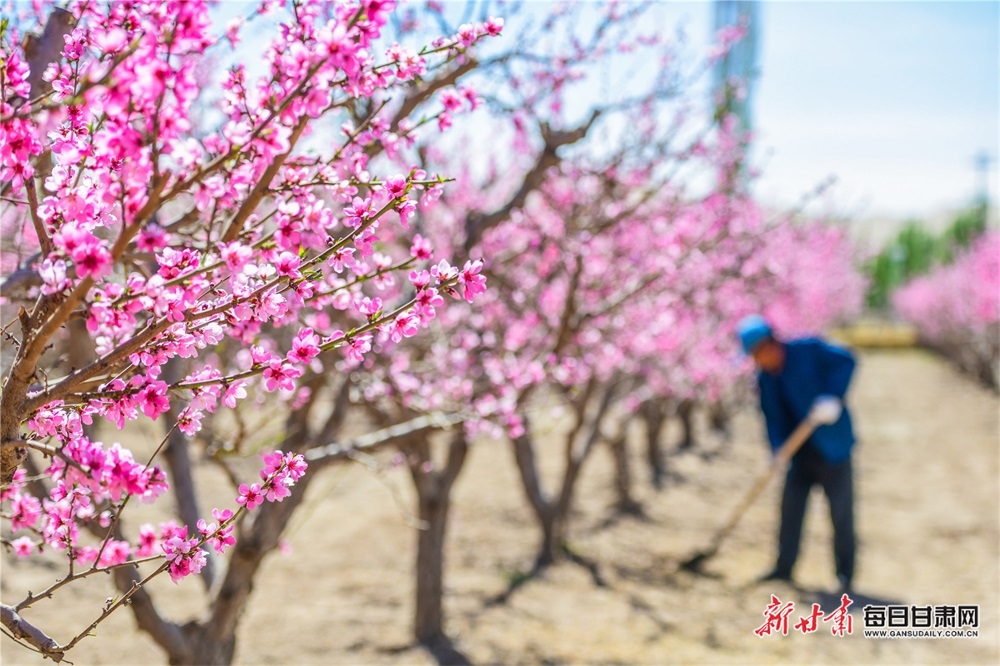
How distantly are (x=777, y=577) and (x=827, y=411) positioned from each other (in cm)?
143

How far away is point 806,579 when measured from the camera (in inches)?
248

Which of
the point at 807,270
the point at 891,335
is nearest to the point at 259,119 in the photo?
the point at 807,270

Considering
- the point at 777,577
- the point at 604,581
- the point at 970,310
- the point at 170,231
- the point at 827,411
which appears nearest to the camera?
the point at 170,231

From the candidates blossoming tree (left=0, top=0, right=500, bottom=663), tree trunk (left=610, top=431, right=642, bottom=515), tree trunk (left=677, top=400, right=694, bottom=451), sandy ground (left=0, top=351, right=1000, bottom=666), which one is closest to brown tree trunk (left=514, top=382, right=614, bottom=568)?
sandy ground (left=0, top=351, right=1000, bottom=666)

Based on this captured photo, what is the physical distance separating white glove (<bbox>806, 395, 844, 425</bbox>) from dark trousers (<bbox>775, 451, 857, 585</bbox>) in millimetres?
356

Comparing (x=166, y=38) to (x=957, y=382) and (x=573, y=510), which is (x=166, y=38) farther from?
(x=957, y=382)

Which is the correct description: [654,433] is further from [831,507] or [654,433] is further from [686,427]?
[831,507]

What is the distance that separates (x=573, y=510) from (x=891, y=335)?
3195cm

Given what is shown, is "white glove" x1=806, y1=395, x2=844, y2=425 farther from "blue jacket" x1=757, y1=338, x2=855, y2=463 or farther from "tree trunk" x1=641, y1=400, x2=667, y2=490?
"tree trunk" x1=641, y1=400, x2=667, y2=490

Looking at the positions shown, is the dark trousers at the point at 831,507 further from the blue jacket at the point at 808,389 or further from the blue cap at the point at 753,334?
the blue cap at the point at 753,334

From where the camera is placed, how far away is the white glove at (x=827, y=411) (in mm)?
5566

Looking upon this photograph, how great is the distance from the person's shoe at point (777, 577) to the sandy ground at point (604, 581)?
115 millimetres

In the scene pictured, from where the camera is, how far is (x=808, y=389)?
5934mm

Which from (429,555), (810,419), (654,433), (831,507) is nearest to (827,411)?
(810,419)
